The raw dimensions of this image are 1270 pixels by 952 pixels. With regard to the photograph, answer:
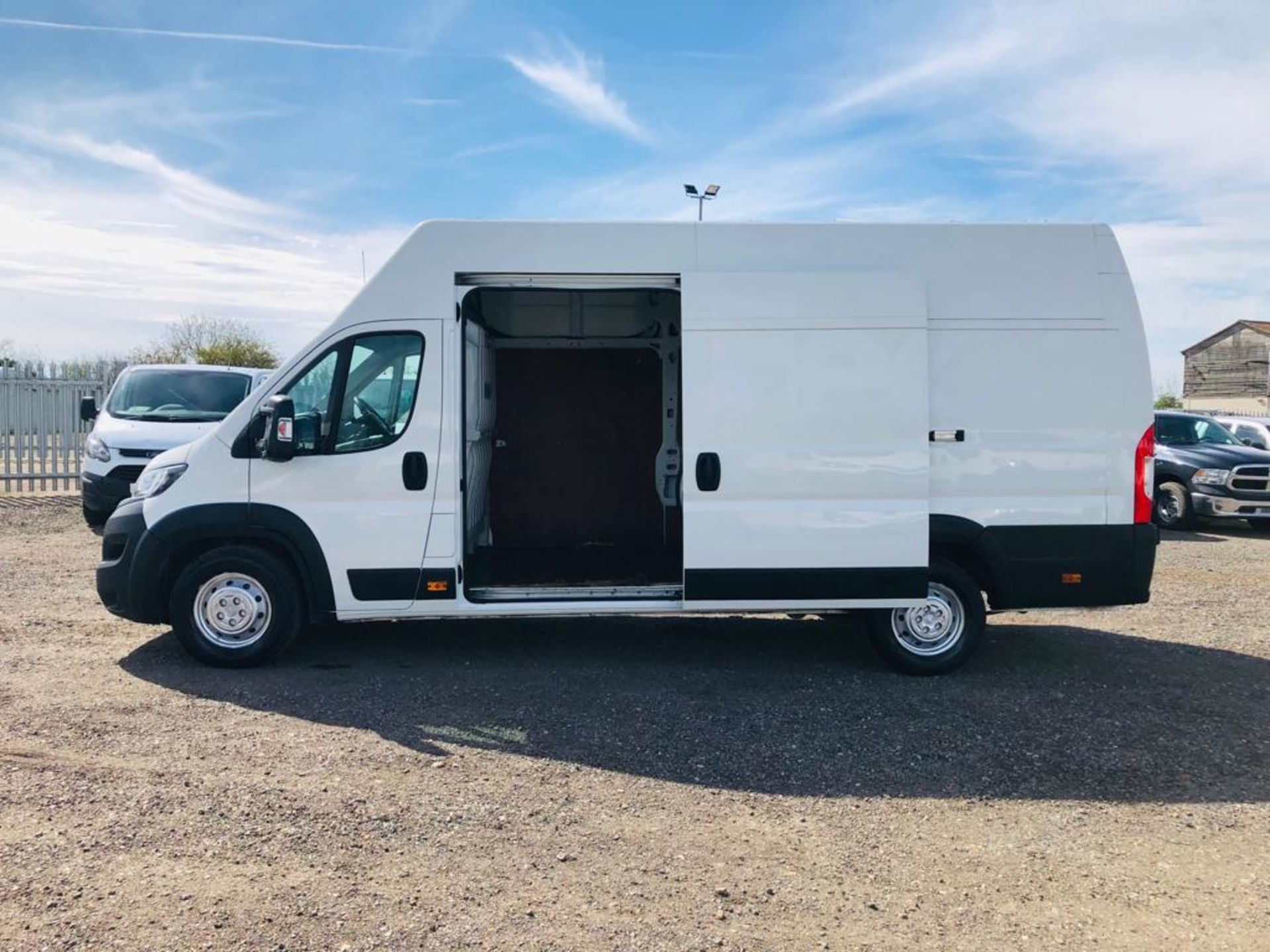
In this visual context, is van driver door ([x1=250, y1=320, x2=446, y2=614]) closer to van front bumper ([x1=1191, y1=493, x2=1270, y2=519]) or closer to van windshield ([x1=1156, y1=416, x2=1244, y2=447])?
van front bumper ([x1=1191, y1=493, x2=1270, y2=519])

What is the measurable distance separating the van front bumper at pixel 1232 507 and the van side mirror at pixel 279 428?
12960 millimetres

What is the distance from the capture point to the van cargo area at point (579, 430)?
815 cm

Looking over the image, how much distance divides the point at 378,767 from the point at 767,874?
1.99 m

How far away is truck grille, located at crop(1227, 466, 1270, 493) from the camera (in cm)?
1415

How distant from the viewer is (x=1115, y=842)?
13.7ft

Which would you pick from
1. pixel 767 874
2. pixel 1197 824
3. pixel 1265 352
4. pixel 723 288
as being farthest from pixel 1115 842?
pixel 1265 352

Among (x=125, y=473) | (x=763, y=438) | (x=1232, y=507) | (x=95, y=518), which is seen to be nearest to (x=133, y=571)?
(x=763, y=438)

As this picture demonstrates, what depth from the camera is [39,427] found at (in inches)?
640

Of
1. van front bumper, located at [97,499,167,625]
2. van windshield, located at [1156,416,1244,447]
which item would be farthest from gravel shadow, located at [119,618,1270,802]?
van windshield, located at [1156,416,1244,447]

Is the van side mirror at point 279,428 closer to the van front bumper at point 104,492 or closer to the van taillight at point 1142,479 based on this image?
the van taillight at point 1142,479

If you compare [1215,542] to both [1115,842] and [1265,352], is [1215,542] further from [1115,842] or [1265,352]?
[1265,352]

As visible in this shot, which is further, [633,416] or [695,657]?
[633,416]

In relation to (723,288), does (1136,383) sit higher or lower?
lower

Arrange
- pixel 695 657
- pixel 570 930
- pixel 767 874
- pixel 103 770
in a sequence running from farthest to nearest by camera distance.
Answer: pixel 695 657 < pixel 103 770 < pixel 767 874 < pixel 570 930
